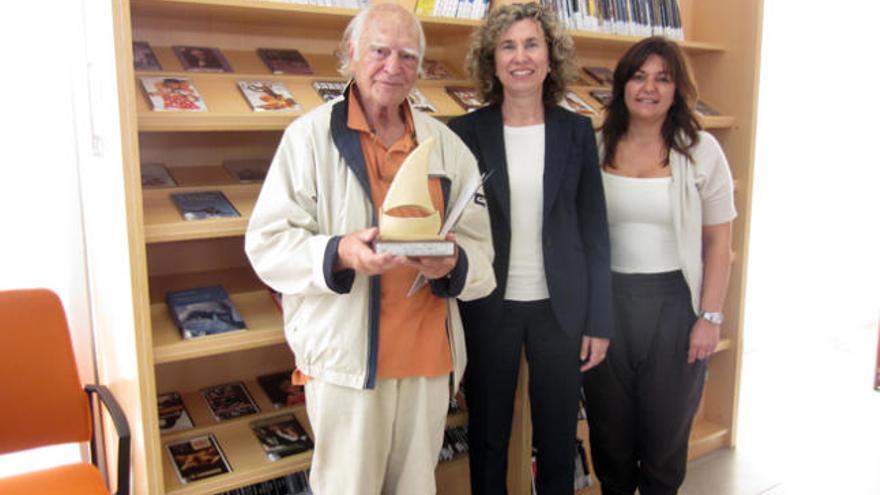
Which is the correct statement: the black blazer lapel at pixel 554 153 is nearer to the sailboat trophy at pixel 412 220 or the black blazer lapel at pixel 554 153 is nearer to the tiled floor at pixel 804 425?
the sailboat trophy at pixel 412 220

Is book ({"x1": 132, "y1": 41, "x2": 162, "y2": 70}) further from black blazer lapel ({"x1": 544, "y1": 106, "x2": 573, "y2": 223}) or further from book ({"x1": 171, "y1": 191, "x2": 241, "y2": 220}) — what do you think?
black blazer lapel ({"x1": 544, "y1": 106, "x2": 573, "y2": 223})

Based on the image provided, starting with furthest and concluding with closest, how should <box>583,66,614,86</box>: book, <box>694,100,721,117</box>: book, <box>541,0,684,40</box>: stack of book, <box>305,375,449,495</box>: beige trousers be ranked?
<box>694,100,721,117</box>: book
<box>583,66,614,86</box>: book
<box>541,0,684,40</box>: stack of book
<box>305,375,449,495</box>: beige trousers

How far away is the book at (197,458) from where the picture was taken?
75.2 inches

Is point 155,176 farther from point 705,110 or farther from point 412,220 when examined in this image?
point 705,110

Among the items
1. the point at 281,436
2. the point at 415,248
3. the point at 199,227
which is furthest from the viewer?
the point at 281,436

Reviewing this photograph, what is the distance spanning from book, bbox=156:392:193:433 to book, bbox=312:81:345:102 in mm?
1068

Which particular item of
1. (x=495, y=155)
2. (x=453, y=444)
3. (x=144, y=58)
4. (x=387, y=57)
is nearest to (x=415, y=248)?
(x=387, y=57)

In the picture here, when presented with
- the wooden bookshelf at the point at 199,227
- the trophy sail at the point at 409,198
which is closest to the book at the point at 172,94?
the wooden bookshelf at the point at 199,227

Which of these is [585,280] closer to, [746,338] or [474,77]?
[474,77]

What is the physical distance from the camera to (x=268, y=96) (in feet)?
6.33

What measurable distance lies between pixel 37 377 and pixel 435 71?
1.58 m

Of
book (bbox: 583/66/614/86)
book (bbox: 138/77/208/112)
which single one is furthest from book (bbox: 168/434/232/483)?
book (bbox: 583/66/614/86)

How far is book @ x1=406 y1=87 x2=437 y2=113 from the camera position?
2148 mm

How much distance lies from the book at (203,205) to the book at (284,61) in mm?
454
